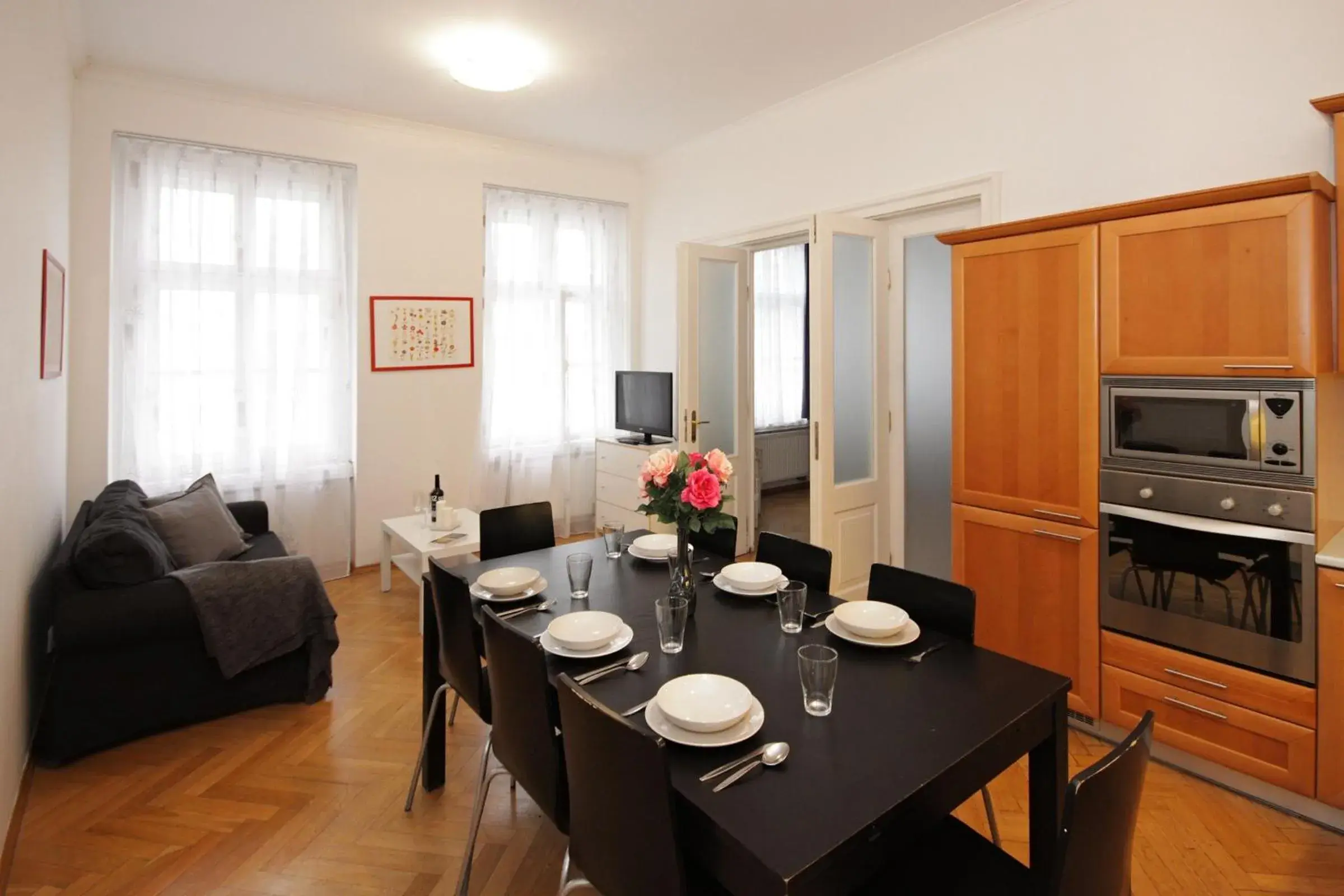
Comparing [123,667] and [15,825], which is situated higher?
[123,667]

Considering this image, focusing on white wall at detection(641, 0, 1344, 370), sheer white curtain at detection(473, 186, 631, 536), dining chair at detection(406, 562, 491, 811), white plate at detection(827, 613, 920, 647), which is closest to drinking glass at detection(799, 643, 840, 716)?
white plate at detection(827, 613, 920, 647)

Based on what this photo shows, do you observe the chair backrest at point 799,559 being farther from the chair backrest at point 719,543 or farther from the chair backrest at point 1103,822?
the chair backrest at point 1103,822

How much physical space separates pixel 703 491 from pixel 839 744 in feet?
2.47

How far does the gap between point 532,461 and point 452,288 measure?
145 cm

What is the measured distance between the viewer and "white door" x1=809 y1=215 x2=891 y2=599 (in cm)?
369

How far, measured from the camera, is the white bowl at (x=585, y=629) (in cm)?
175

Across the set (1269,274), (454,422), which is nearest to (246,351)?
(454,422)

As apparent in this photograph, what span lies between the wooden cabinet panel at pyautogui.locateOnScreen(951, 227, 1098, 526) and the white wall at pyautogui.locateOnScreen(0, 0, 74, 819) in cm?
324

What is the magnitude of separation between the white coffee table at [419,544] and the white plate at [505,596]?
1428mm

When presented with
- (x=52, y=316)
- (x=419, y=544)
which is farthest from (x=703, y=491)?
(x=52, y=316)

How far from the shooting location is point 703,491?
6.26 feet

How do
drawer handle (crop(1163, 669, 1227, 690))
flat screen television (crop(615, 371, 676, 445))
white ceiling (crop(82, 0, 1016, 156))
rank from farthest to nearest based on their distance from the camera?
flat screen television (crop(615, 371, 676, 445)) < white ceiling (crop(82, 0, 1016, 156)) < drawer handle (crop(1163, 669, 1227, 690))

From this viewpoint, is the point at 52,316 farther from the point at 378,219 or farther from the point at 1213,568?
the point at 1213,568

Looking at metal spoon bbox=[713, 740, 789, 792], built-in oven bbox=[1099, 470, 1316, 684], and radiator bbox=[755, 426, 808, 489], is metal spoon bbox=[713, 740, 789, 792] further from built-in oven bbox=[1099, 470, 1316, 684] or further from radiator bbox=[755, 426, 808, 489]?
radiator bbox=[755, 426, 808, 489]
